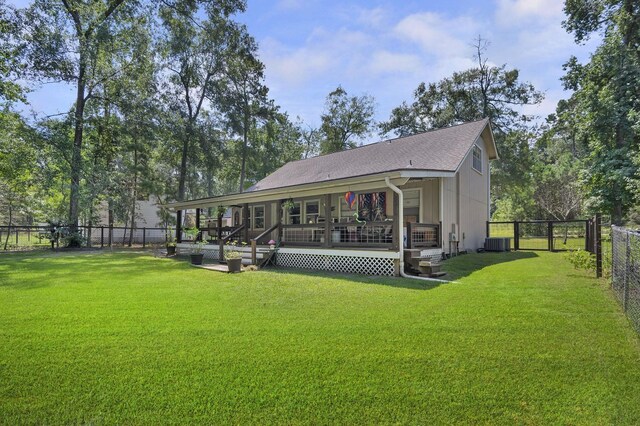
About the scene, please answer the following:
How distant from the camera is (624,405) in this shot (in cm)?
268

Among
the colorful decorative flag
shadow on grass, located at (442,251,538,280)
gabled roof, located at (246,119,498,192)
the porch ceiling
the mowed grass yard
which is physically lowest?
the mowed grass yard

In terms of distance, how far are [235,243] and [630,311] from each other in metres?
12.8

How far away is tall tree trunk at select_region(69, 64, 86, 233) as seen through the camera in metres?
19.6

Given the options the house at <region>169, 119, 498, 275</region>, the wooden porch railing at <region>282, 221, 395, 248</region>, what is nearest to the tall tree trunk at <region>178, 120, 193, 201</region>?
the house at <region>169, 119, 498, 275</region>

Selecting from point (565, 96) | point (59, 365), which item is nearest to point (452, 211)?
point (59, 365)

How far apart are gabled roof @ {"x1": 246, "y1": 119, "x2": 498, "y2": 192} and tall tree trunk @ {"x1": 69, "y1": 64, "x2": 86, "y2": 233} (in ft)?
38.9

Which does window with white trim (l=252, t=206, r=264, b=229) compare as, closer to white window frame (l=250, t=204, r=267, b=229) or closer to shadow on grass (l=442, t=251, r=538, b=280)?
white window frame (l=250, t=204, r=267, b=229)

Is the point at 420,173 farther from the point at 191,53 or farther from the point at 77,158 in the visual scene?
the point at 191,53

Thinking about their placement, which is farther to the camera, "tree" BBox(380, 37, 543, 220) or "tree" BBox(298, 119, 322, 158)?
"tree" BBox(298, 119, 322, 158)

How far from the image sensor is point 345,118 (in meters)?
33.0

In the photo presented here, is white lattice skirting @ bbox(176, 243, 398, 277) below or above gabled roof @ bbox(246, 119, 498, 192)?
below

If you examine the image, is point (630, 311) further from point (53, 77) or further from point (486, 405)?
point (53, 77)

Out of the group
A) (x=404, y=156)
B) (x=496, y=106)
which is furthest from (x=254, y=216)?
(x=496, y=106)

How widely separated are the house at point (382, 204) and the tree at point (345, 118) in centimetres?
1691
